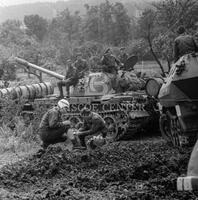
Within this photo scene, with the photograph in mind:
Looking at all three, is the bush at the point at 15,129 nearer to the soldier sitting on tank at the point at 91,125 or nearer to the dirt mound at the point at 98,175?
the soldier sitting on tank at the point at 91,125

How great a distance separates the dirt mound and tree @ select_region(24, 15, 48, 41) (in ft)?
143

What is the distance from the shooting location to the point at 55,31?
164 ft

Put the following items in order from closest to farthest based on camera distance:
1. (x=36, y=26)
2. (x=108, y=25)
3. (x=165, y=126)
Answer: (x=165, y=126) → (x=108, y=25) → (x=36, y=26)

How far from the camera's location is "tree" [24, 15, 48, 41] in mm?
52750

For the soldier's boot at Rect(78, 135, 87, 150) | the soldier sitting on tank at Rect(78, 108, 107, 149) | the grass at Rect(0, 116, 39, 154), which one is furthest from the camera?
the grass at Rect(0, 116, 39, 154)

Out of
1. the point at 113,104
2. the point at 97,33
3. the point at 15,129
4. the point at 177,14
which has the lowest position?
the point at 15,129

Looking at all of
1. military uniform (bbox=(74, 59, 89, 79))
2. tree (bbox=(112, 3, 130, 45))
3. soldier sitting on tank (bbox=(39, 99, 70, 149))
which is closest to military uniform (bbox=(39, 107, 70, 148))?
soldier sitting on tank (bbox=(39, 99, 70, 149))

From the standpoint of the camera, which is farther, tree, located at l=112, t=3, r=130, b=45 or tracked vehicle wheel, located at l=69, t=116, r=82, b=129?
tree, located at l=112, t=3, r=130, b=45

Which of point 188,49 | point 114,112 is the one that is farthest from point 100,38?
point 188,49

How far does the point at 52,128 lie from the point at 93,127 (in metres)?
0.89

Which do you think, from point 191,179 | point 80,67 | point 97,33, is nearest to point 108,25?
point 97,33

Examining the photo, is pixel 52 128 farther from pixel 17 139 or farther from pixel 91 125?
pixel 17 139

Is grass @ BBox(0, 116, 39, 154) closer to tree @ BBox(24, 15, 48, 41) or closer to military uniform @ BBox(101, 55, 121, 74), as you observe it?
military uniform @ BBox(101, 55, 121, 74)

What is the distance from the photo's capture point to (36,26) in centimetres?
5297
